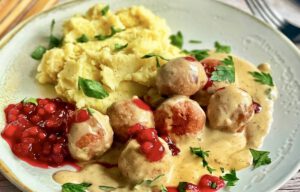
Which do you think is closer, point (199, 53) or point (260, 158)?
point (260, 158)

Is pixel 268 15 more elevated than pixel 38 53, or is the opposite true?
pixel 38 53

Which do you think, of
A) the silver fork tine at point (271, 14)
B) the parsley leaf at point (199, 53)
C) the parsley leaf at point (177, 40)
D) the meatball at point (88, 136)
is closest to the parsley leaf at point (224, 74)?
the parsley leaf at point (199, 53)

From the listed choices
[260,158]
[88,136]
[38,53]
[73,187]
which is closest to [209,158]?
[260,158]

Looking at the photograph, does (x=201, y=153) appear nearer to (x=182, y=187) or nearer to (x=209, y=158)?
(x=209, y=158)

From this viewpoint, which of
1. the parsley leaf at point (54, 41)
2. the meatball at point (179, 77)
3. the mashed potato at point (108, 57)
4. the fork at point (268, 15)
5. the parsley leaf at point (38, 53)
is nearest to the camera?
the meatball at point (179, 77)

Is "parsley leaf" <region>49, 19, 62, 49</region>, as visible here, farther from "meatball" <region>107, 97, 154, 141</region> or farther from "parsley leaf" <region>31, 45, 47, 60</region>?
"meatball" <region>107, 97, 154, 141</region>

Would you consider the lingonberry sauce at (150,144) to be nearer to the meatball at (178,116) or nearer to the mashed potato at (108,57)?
the meatball at (178,116)
